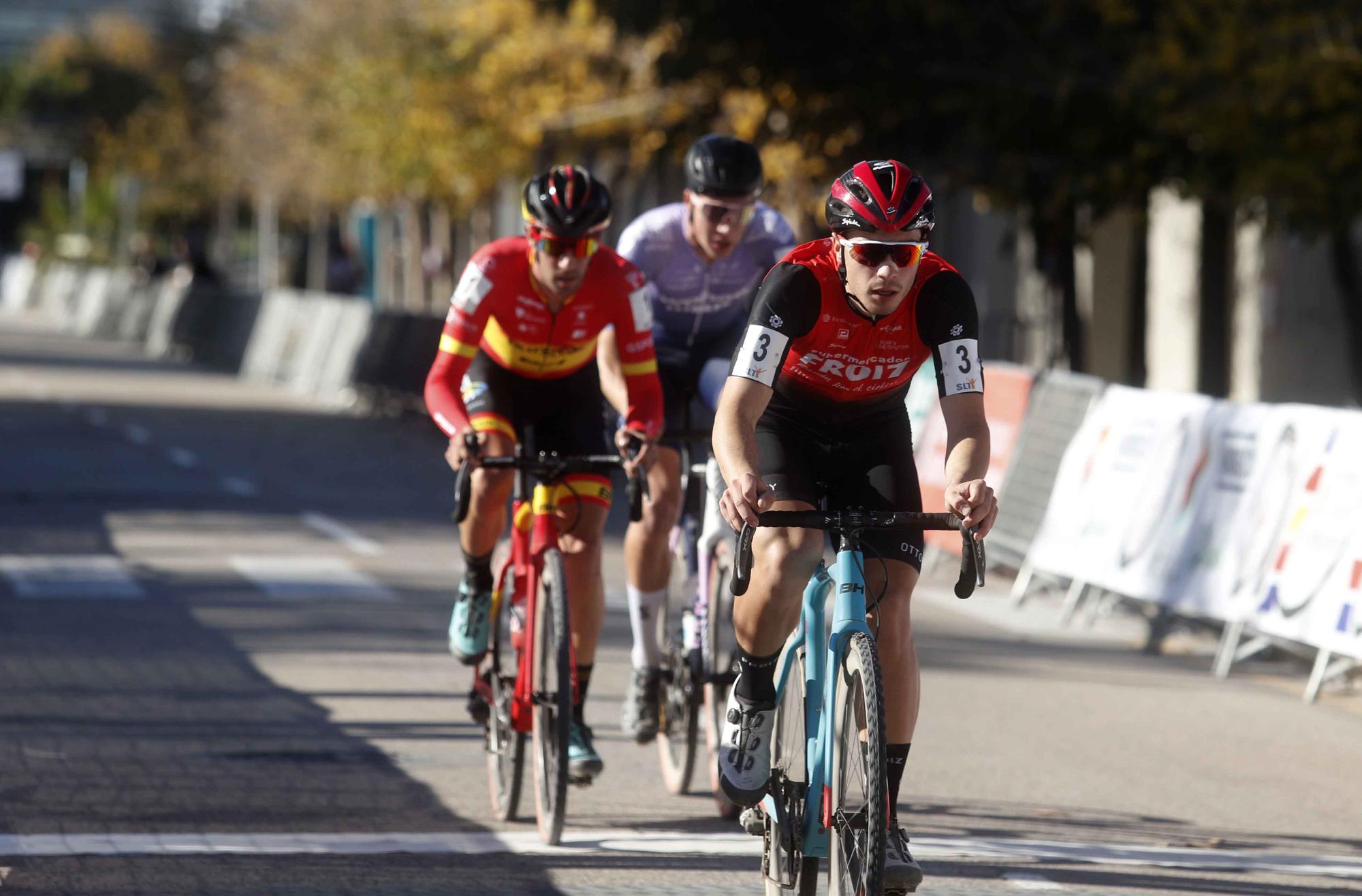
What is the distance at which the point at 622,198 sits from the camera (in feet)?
161

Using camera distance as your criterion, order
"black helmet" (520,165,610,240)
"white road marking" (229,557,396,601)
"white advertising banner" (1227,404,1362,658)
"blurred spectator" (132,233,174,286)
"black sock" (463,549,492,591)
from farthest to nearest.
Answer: "blurred spectator" (132,233,174,286), "white road marking" (229,557,396,601), "white advertising banner" (1227,404,1362,658), "black sock" (463,549,492,591), "black helmet" (520,165,610,240)

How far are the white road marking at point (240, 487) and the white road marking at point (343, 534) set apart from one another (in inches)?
50.0

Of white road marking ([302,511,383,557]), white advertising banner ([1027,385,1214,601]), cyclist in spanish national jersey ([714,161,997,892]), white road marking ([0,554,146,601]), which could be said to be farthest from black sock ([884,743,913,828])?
white road marking ([302,511,383,557])

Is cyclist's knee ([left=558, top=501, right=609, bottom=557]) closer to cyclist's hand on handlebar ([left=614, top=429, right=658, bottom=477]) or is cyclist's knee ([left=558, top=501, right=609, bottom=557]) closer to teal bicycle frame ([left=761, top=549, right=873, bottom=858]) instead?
cyclist's hand on handlebar ([left=614, top=429, right=658, bottom=477])

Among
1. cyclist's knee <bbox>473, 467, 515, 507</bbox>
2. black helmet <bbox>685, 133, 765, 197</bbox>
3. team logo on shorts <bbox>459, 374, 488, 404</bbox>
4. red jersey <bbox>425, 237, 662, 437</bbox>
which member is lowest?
cyclist's knee <bbox>473, 467, 515, 507</bbox>

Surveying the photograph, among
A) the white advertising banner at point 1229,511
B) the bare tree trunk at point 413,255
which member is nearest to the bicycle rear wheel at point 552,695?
the white advertising banner at point 1229,511

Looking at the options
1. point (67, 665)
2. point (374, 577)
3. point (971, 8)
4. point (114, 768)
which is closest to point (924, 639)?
point (374, 577)

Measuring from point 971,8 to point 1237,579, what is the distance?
9.26m

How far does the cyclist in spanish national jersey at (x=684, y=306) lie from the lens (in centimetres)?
771

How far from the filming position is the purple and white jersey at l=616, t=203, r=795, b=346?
8.16 meters

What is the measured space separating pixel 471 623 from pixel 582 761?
2.64 feet

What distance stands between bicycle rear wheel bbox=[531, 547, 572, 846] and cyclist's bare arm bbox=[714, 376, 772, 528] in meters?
1.37

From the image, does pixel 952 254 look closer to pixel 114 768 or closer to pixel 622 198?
pixel 622 198

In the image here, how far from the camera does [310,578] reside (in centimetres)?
1345
